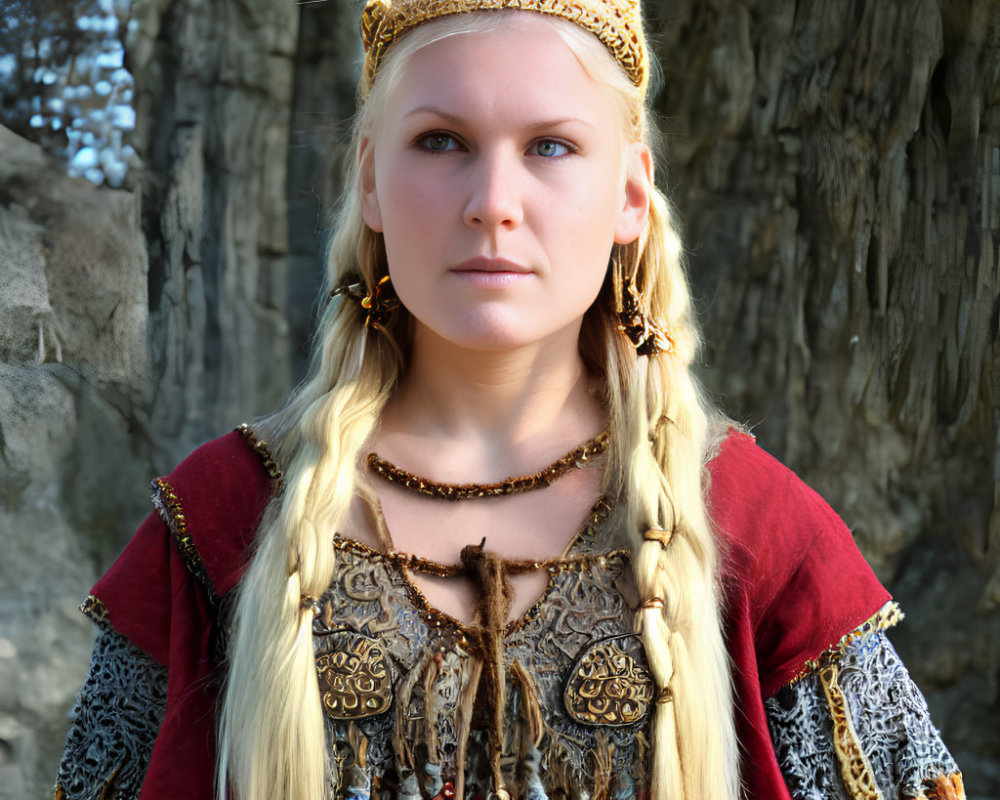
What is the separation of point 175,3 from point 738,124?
1.18 m

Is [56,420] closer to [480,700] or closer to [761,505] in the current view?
[480,700]

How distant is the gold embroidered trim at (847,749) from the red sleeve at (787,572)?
0.04m

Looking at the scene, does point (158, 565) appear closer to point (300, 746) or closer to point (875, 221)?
point (300, 746)

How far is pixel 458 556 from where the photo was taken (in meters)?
1.25

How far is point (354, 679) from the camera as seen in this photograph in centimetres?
119

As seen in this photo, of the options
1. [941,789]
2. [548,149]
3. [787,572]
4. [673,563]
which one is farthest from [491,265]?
[941,789]

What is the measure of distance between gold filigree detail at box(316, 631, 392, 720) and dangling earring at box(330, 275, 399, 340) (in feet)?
1.27

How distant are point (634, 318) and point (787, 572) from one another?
1.15 ft

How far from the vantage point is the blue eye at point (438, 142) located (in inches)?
47.6

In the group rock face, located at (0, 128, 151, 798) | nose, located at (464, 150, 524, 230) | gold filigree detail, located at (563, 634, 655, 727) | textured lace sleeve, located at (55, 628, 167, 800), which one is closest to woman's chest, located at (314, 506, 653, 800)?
gold filigree detail, located at (563, 634, 655, 727)

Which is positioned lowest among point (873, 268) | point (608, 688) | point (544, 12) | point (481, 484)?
point (608, 688)

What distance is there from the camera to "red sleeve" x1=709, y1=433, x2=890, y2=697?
49.6 inches

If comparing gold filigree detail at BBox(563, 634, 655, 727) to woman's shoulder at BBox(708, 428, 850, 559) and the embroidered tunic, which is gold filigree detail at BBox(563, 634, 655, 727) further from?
woman's shoulder at BBox(708, 428, 850, 559)

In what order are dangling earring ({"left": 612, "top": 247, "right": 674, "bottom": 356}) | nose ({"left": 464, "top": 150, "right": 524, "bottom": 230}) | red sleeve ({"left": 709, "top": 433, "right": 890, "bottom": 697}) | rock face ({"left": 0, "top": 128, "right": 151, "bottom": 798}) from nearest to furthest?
nose ({"left": 464, "top": 150, "right": 524, "bottom": 230})
red sleeve ({"left": 709, "top": 433, "right": 890, "bottom": 697})
dangling earring ({"left": 612, "top": 247, "right": 674, "bottom": 356})
rock face ({"left": 0, "top": 128, "right": 151, "bottom": 798})
